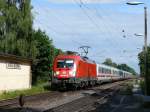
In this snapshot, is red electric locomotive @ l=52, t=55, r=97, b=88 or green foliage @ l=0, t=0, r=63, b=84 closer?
red electric locomotive @ l=52, t=55, r=97, b=88

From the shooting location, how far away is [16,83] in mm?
41094

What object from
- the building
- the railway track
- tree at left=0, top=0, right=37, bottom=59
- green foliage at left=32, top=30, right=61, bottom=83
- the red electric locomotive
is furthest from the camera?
green foliage at left=32, top=30, right=61, bottom=83

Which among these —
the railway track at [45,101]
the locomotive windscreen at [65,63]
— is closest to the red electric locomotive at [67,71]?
the locomotive windscreen at [65,63]

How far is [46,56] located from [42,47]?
1298 mm

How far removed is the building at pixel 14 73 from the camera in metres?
37.7

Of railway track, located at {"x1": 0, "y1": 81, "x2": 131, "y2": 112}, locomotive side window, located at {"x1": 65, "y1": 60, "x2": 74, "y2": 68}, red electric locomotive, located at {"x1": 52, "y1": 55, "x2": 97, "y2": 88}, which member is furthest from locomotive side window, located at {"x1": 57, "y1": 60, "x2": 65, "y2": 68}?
railway track, located at {"x1": 0, "y1": 81, "x2": 131, "y2": 112}

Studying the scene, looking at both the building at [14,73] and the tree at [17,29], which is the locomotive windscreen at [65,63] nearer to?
the building at [14,73]

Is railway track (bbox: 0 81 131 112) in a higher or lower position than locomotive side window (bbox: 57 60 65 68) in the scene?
lower

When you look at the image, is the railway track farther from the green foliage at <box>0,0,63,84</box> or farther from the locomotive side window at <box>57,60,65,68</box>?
the green foliage at <box>0,0,63,84</box>

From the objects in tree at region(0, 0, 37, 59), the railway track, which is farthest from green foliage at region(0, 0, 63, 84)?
the railway track

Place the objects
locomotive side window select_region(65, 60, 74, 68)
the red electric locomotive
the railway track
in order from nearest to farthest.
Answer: the railway track
the red electric locomotive
locomotive side window select_region(65, 60, 74, 68)

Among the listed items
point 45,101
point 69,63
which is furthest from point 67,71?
point 45,101

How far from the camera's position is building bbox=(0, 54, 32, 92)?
37.7 m

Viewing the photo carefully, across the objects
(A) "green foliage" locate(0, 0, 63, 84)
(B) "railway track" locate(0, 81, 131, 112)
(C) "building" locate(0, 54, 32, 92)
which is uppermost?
(A) "green foliage" locate(0, 0, 63, 84)
